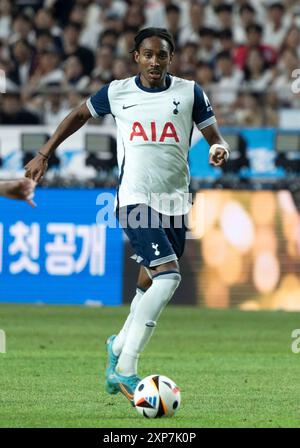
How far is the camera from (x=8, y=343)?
11.8 meters

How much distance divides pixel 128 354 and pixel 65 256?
8.09 meters

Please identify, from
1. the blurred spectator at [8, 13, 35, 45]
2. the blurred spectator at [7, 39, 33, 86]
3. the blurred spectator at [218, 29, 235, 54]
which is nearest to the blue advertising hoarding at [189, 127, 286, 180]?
the blurred spectator at [218, 29, 235, 54]

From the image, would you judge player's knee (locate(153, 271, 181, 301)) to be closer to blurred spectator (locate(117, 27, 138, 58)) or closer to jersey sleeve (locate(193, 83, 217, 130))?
jersey sleeve (locate(193, 83, 217, 130))

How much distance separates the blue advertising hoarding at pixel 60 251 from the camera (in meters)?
15.7

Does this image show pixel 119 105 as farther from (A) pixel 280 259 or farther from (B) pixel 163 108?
(A) pixel 280 259

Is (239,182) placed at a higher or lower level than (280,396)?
higher

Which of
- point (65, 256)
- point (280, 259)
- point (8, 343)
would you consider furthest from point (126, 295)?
point (8, 343)

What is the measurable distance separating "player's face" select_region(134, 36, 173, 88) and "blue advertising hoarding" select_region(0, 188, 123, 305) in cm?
760

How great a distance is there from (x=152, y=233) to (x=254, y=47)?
11392mm

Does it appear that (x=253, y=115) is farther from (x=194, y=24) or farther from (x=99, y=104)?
(x=99, y=104)

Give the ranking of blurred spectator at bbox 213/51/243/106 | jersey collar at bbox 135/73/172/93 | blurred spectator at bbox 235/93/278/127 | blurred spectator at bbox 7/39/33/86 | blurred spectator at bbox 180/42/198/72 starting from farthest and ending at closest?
blurred spectator at bbox 7/39/33/86 < blurred spectator at bbox 180/42/198/72 < blurred spectator at bbox 213/51/243/106 < blurred spectator at bbox 235/93/278/127 < jersey collar at bbox 135/73/172/93

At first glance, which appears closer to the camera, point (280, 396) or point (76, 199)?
point (280, 396)

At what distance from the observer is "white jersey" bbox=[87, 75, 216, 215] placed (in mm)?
7992

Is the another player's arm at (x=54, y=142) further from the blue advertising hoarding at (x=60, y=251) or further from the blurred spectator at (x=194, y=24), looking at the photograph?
the blurred spectator at (x=194, y=24)
